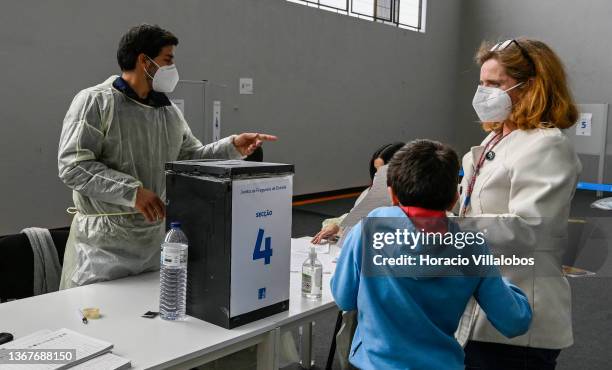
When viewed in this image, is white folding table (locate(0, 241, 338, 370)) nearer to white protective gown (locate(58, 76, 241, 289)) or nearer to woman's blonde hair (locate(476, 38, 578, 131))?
white protective gown (locate(58, 76, 241, 289))

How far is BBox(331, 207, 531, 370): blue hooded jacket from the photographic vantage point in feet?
3.94

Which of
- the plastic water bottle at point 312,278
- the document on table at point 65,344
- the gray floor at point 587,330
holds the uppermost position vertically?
the plastic water bottle at point 312,278

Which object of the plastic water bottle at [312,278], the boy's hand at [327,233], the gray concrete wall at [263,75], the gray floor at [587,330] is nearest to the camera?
the plastic water bottle at [312,278]

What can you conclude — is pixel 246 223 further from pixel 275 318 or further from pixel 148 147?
pixel 148 147

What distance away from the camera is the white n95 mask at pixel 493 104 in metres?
1.45

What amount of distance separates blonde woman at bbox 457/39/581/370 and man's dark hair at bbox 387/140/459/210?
0.17 m

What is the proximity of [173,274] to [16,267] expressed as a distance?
83cm

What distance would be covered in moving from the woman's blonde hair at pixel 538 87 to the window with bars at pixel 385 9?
5821 mm

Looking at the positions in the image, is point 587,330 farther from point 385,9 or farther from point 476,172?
point 385,9

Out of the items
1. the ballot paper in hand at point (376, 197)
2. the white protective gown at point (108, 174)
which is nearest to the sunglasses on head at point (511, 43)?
the ballot paper in hand at point (376, 197)

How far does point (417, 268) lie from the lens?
1.19 meters

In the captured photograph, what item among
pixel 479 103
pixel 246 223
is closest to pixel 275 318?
pixel 246 223

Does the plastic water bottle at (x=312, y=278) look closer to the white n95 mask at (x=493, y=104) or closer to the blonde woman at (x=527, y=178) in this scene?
the blonde woman at (x=527, y=178)

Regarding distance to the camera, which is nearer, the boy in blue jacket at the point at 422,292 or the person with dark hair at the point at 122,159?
the boy in blue jacket at the point at 422,292
